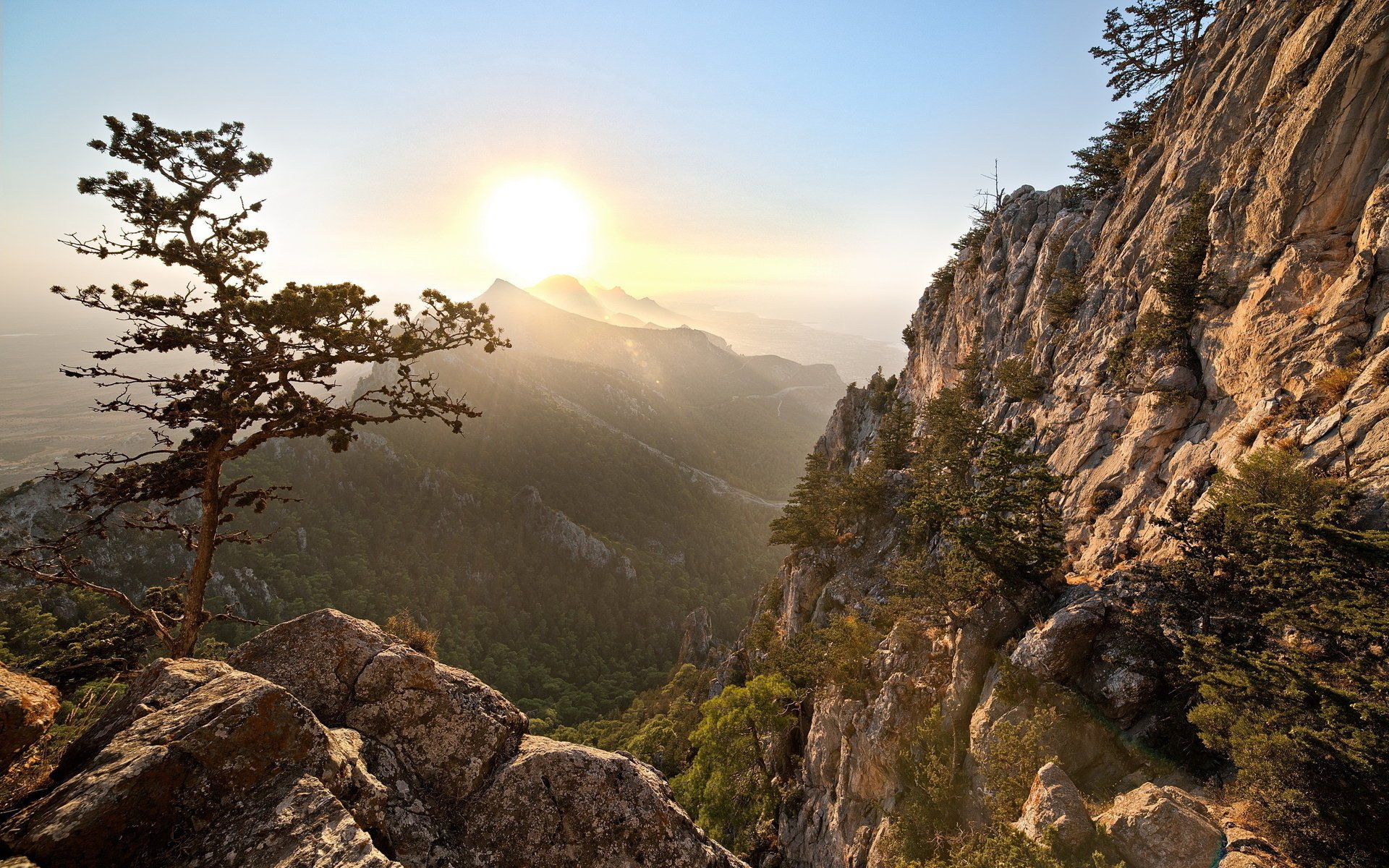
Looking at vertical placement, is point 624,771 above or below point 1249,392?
below

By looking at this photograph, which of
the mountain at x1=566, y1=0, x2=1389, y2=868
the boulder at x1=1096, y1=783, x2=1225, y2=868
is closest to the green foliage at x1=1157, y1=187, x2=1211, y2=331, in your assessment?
the mountain at x1=566, y1=0, x2=1389, y2=868

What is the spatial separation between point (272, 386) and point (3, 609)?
3007 inches

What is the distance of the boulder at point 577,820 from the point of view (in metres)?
8.20

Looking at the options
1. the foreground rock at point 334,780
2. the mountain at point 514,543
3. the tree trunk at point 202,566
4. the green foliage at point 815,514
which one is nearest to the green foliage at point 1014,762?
the foreground rock at point 334,780

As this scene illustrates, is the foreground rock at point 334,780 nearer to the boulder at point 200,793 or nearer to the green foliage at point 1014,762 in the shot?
the boulder at point 200,793

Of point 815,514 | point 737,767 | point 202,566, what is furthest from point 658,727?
point 202,566

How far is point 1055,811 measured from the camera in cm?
1458

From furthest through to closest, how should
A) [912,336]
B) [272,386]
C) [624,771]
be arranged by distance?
[912,336] < [272,386] < [624,771]

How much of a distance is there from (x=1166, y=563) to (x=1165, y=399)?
36.6ft

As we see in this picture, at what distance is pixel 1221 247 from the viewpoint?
25234 mm

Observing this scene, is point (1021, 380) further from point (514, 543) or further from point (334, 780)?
point (514, 543)

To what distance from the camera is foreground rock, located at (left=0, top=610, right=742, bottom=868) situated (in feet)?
18.7

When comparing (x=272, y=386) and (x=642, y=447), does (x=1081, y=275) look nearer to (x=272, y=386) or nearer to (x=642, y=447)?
(x=272, y=386)

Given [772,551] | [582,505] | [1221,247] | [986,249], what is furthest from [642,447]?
[1221,247]
